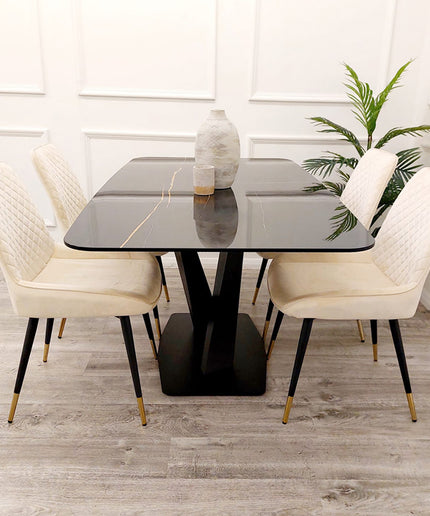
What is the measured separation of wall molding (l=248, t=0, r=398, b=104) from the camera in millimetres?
2721

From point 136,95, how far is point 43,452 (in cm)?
205

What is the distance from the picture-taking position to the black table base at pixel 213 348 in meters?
1.75

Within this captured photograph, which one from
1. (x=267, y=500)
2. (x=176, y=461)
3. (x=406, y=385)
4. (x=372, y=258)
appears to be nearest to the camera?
(x=267, y=500)

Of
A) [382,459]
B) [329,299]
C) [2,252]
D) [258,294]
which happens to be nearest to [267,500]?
[382,459]

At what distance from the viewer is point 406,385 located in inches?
66.9

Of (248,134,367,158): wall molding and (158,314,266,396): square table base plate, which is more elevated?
(248,134,367,158): wall molding

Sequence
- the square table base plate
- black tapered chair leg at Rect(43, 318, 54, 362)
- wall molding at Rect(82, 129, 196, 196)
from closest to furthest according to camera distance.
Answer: the square table base plate, black tapered chair leg at Rect(43, 318, 54, 362), wall molding at Rect(82, 129, 196, 196)

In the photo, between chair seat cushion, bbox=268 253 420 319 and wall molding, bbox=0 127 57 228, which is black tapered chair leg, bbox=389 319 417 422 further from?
wall molding, bbox=0 127 57 228

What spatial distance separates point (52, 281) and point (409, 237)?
125 cm

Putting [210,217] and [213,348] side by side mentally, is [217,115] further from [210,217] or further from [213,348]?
[213,348]

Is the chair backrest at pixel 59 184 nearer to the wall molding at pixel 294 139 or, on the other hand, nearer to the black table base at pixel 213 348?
the black table base at pixel 213 348

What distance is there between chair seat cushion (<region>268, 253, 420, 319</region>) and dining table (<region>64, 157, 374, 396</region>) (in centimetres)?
19

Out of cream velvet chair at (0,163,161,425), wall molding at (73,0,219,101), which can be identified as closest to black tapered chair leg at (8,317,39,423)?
cream velvet chair at (0,163,161,425)

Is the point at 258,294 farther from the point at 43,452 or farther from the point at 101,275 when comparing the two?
the point at 43,452
